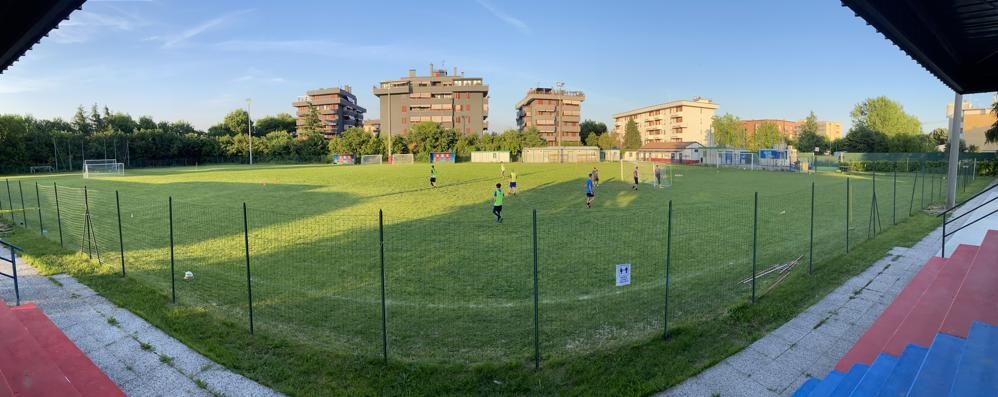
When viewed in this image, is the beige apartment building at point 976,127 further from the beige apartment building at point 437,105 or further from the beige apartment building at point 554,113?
the beige apartment building at point 437,105

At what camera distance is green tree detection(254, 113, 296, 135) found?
107 metres

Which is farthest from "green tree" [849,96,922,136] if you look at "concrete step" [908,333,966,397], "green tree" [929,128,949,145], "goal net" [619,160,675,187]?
"concrete step" [908,333,966,397]

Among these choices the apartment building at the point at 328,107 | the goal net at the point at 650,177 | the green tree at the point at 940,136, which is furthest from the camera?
the apartment building at the point at 328,107

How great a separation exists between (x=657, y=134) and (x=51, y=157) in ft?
402

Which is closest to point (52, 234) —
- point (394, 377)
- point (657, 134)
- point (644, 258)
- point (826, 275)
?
point (394, 377)

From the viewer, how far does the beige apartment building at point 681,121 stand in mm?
117688

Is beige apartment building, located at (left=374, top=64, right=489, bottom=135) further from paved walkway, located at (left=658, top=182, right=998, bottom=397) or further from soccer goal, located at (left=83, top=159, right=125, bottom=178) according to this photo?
paved walkway, located at (left=658, top=182, right=998, bottom=397)

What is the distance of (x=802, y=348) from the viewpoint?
21.3 ft

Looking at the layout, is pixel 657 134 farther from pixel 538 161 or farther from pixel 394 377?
pixel 394 377

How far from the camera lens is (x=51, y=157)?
66.1 metres

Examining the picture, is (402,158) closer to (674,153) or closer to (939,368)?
(674,153)

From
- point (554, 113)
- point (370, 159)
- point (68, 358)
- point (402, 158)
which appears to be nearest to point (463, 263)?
point (68, 358)

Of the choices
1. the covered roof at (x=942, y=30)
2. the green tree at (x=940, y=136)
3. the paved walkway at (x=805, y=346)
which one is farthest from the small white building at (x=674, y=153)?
the paved walkway at (x=805, y=346)

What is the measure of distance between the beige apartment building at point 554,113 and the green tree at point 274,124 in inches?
Answer: 2291
